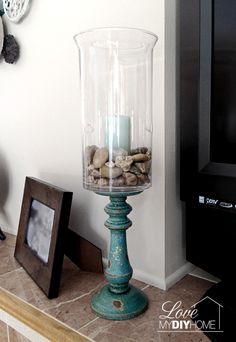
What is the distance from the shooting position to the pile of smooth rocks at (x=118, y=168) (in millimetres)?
644

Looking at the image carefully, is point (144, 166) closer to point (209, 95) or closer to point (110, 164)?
point (110, 164)

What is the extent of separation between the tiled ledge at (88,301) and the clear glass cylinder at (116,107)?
0.93ft

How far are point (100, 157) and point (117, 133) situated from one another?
0.06m

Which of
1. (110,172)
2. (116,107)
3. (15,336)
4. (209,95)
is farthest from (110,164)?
(15,336)

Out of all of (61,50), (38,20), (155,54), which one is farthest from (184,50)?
(38,20)

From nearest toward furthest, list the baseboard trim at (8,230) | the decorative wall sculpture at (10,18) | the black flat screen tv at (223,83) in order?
the black flat screen tv at (223,83), the decorative wall sculpture at (10,18), the baseboard trim at (8,230)

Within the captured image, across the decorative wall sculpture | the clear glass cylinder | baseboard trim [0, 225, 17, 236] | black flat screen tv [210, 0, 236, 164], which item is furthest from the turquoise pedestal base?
the decorative wall sculpture

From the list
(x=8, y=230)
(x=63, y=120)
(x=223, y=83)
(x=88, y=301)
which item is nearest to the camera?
(x=223, y=83)

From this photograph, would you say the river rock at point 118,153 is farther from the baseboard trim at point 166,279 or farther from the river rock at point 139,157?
the baseboard trim at point 166,279

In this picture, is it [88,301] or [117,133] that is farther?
[88,301]

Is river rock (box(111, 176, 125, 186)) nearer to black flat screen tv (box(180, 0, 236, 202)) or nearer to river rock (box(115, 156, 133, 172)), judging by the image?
river rock (box(115, 156, 133, 172))

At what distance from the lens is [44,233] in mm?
875

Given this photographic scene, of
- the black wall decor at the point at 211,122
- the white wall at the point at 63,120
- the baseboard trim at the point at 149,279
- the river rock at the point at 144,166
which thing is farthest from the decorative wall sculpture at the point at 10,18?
the baseboard trim at the point at 149,279

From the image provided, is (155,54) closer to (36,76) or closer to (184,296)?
(36,76)
